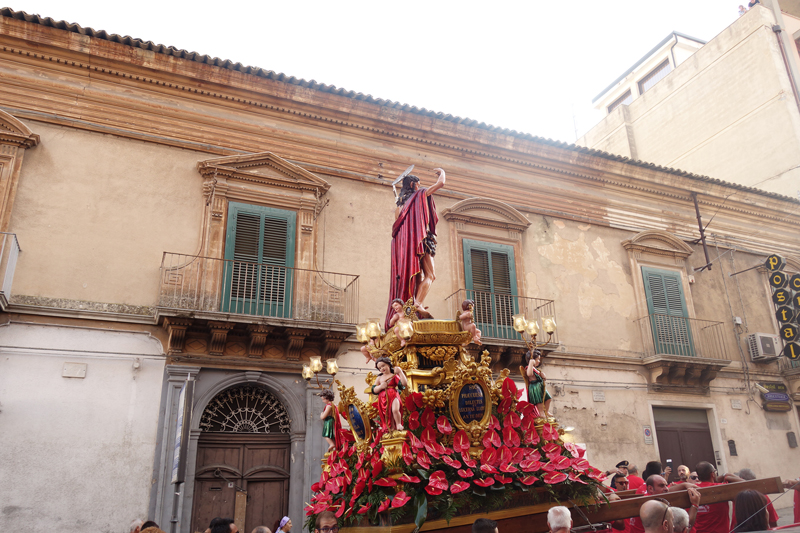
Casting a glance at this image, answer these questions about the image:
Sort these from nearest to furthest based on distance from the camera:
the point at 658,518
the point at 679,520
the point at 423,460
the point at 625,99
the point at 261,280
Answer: the point at 658,518 < the point at 679,520 < the point at 423,460 < the point at 261,280 < the point at 625,99

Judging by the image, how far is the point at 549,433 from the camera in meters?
5.35

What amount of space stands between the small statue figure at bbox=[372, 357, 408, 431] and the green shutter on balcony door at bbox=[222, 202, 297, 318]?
20.2 ft

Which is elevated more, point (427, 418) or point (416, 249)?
point (416, 249)

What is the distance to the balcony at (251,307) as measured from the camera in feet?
34.6

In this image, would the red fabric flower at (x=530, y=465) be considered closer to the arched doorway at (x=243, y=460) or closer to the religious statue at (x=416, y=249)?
the religious statue at (x=416, y=249)

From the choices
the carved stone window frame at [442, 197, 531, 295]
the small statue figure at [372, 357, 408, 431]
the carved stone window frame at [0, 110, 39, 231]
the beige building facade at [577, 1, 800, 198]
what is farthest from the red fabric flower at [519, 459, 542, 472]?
the beige building facade at [577, 1, 800, 198]

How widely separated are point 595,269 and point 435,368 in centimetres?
1021

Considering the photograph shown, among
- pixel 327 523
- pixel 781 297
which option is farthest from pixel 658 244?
pixel 327 523

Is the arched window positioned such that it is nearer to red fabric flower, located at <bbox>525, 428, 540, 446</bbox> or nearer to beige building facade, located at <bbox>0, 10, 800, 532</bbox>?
beige building facade, located at <bbox>0, 10, 800, 532</bbox>

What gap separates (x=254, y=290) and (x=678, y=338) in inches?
388

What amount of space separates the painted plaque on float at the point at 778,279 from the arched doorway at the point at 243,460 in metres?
13.1

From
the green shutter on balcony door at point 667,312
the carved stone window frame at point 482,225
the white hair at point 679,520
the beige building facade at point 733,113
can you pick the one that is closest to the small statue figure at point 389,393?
the white hair at point 679,520

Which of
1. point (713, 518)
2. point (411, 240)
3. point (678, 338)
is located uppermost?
point (678, 338)

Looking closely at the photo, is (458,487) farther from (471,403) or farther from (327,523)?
(327,523)
